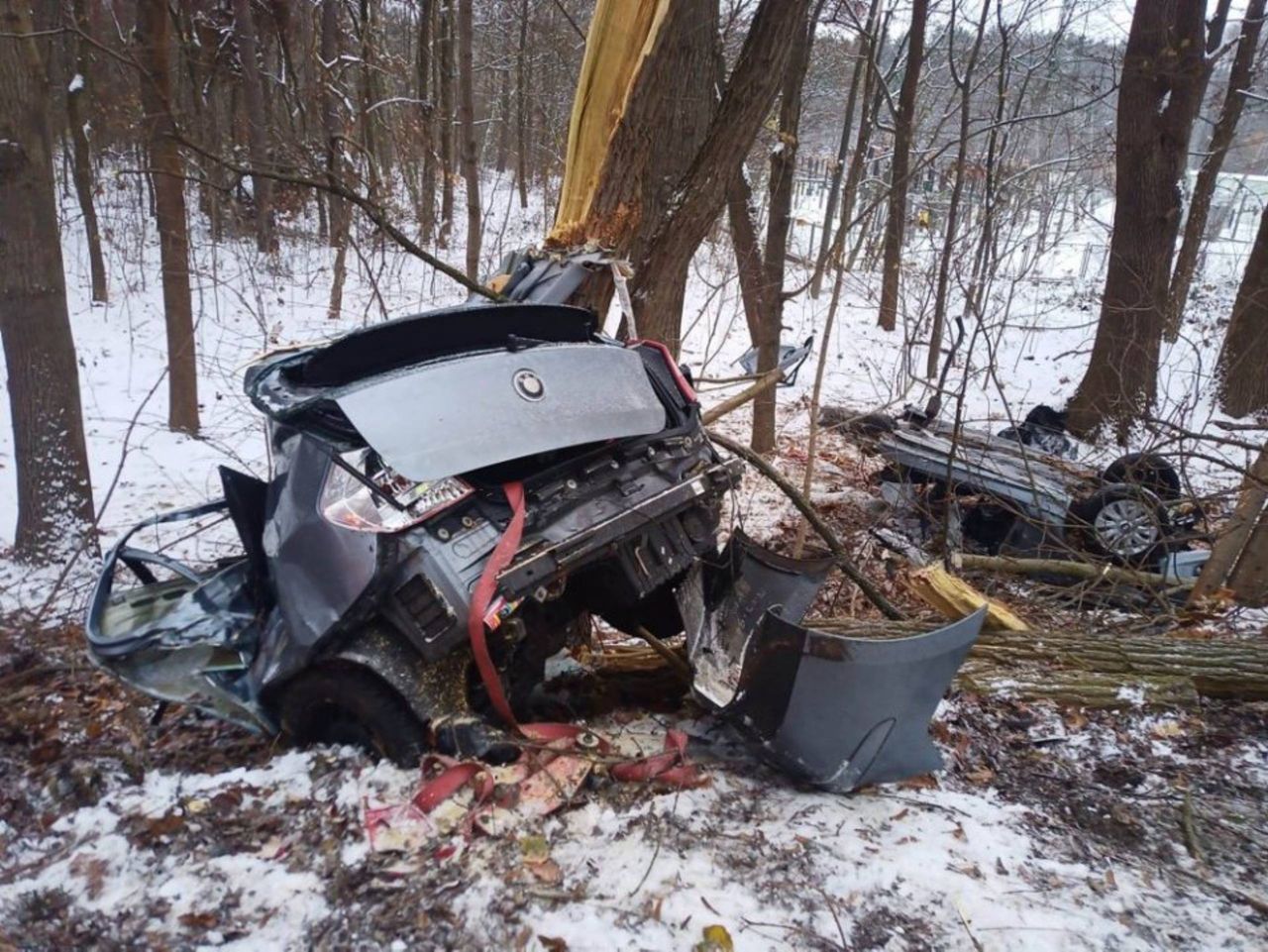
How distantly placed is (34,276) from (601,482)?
5268 millimetres

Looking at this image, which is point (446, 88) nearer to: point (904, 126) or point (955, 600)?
point (904, 126)

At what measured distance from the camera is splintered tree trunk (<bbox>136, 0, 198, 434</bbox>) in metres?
7.52

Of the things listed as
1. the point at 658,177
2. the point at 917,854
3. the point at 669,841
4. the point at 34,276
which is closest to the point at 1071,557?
the point at 658,177

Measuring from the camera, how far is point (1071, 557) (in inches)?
243

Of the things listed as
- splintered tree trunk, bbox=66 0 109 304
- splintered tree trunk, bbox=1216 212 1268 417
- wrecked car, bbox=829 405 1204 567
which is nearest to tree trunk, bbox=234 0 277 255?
splintered tree trunk, bbox=66 0 109 304

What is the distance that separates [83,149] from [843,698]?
13577mm

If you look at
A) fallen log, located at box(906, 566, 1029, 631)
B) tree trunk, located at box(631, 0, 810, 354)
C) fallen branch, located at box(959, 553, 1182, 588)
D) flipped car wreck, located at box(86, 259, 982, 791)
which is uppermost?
tree trunk, located at box(631, 0, 810, 354)

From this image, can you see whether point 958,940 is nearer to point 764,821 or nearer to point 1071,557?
point 764,821

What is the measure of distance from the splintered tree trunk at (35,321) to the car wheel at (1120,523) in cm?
752

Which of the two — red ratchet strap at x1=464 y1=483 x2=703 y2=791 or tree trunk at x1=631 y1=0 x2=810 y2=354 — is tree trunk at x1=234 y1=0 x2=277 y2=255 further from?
red ratchet strap at x1=464 y1=483 x2=703 y2=791

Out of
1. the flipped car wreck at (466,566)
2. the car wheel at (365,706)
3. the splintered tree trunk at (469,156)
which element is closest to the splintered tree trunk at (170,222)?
the splintered tree trunk at (469,156)

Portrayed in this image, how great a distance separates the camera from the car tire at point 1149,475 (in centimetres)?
599

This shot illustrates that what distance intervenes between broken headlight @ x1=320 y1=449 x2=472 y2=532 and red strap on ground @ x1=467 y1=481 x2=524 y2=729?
0.55ft

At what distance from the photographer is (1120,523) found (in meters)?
6.08
